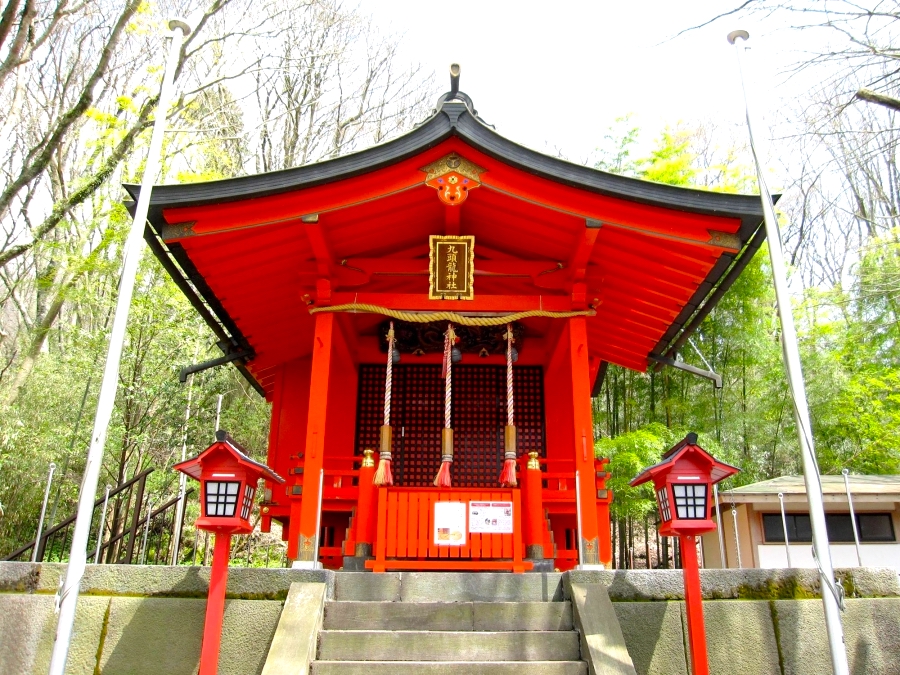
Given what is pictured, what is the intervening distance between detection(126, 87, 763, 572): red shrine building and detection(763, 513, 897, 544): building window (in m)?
3.95

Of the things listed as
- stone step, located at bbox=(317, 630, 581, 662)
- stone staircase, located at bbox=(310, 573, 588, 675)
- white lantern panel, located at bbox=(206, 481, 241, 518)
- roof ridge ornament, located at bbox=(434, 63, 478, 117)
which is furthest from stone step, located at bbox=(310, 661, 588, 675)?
roof ridge ornament, located at bbox=(434, 63, 478, 117)

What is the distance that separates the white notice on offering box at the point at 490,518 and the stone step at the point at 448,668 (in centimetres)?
167

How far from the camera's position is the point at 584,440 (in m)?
6.61

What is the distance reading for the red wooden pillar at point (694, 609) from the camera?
453cm

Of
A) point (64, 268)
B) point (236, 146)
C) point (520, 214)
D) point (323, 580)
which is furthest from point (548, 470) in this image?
point (236, 146)

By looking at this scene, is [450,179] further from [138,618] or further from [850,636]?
[850,636]

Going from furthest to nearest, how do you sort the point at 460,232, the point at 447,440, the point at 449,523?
the point at 460,232 → the point at 447,440 → the point at 449,523

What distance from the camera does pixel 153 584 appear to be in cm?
513

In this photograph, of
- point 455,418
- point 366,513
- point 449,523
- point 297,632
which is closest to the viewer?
point 297,632

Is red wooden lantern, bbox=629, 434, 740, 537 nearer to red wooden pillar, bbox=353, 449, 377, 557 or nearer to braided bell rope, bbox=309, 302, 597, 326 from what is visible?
braided bell rope, bbox=309, 302, 597, 326

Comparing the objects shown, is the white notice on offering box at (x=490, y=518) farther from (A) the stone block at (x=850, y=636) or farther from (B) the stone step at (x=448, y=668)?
(A) the stone block at (x=850, y=636)

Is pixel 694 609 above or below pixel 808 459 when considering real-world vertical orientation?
below

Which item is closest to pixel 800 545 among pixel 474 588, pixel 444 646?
pixel 474 588

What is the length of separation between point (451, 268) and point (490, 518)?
2.65m
